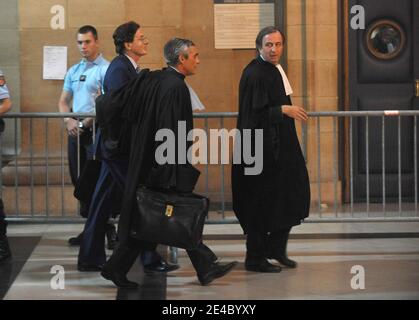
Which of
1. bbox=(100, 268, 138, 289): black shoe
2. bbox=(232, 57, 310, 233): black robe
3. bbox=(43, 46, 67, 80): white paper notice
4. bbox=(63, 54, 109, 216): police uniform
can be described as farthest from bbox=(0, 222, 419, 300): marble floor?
bbox=(43, 46, 67, 80): white paper notice

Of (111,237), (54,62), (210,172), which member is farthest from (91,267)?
(54,62)

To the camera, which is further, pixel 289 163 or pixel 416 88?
pixel 416 88

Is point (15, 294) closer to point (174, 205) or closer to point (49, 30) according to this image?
point (174, 205)

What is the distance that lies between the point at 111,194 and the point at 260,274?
1333mm

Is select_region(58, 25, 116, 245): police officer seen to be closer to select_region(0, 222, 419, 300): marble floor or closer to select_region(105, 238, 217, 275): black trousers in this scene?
select_region(0, 222, 419, 300): marble floor

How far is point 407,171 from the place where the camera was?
505 inches

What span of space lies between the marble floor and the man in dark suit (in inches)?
5.1

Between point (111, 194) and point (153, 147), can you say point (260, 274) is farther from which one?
point (153, 147)

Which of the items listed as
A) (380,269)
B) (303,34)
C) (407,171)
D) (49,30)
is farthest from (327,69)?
(380,269)

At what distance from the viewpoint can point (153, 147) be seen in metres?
8.20

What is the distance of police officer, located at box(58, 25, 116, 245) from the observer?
10320mm

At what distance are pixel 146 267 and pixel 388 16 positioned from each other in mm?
5119

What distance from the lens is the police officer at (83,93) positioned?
1032 cm

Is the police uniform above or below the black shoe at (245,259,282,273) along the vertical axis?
above
